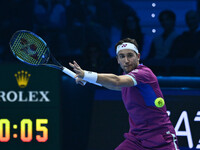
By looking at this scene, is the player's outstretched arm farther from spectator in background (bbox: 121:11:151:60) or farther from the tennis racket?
spectator in background (bbox: 121:11:151:60)

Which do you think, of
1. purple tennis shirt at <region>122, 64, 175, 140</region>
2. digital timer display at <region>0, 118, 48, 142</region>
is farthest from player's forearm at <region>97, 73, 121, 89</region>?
digital timer display at <region>0, 118, 48, 142</region>

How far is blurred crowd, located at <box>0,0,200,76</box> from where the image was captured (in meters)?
7.92

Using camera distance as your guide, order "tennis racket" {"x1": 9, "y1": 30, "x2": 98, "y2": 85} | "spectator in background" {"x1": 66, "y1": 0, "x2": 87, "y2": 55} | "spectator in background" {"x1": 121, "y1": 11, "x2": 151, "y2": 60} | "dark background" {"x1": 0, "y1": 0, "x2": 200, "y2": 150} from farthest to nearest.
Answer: "spectator in background" {"x1": 66, "y1": 0, "x2": 87, "y2": 55} < "spectator in background" {"x1": 121, "y1": 11, "x2": 151, "y2": 60} < "dark background" {"x1": 0, "y1": 0, "x2": 200, "y2": 150} < "tennis racket" {"x1": 9, "y1": 30, "x2": 98, "y2": 85}

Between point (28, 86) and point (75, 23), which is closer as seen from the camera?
point (28, 86)

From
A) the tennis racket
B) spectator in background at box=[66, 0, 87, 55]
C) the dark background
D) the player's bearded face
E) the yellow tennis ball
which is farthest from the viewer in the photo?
spectator in background at box=[66, 0, 87, 55]

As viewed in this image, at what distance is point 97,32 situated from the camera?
819cm

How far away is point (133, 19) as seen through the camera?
8094 mm

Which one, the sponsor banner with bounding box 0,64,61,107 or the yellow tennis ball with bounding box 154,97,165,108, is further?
the sponsor banner with bounding box 0,64,61,107

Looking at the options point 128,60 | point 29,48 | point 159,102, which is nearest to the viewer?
point 159,102

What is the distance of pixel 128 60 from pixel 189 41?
328cm

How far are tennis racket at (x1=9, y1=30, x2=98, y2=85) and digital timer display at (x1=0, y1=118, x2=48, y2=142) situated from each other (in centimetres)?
221

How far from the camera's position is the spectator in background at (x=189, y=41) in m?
7.94

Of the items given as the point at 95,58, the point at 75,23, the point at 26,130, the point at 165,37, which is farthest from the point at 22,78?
the point at 165,37

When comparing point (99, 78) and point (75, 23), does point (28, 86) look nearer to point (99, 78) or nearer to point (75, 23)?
point (75, 23)
